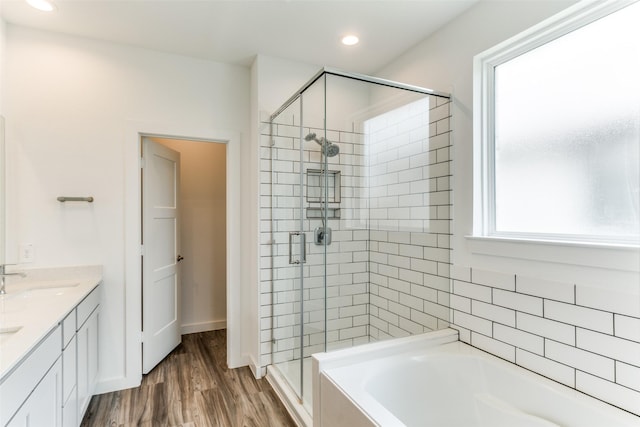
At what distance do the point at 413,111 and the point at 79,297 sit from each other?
7.99ft

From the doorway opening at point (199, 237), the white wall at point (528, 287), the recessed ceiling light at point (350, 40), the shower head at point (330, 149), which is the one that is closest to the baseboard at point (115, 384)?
the doorway opening at point (199, 237)

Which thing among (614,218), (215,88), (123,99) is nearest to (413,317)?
(614,218)

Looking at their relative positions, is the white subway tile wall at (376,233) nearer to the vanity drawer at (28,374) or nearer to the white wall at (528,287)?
the white wall at (528,287)

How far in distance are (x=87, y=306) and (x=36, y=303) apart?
1.15 ft

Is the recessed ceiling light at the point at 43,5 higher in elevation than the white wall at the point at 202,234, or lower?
higher

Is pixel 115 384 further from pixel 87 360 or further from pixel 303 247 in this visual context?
pixel 303 247

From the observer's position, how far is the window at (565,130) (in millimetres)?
1385

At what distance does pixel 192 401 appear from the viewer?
2.35 meters

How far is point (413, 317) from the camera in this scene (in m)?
2.36

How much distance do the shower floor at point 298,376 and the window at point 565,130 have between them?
4.83 ft

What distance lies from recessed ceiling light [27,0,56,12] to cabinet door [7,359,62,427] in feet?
6.91

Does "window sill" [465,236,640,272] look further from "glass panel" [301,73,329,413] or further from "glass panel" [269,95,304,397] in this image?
"glass panel" [269,95,304,397]

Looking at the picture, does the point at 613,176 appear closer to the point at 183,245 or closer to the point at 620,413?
the point at 620,413

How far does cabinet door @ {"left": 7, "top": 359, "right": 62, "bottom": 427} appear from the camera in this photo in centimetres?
117
